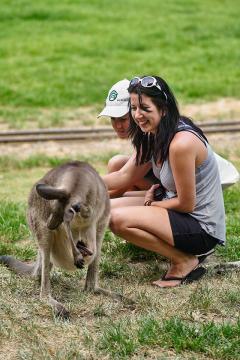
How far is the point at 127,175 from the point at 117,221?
0.54 metres

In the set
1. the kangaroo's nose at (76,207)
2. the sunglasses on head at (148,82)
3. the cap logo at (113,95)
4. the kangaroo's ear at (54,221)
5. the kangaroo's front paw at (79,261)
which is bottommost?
the kangaroo's front paw at (79,261)

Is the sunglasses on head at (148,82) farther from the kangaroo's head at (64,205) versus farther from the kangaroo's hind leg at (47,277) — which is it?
the kangaroo's hind leg at (47,277)

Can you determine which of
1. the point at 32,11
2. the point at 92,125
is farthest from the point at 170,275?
the point at 32,11

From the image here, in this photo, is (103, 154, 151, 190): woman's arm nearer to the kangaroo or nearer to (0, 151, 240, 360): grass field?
(0, 151, 240, 360): grass field

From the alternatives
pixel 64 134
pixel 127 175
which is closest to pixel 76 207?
pixel 127 175

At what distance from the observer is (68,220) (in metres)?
4.82

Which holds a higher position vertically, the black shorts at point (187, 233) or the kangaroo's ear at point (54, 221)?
the kangaroo's ear at point (54, 221)

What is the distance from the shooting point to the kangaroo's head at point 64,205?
15.6 feet

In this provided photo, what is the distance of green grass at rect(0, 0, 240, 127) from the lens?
522 inches

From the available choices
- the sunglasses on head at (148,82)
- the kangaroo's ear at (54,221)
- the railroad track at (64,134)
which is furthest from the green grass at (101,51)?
the kangaroo's ear at (54,221)

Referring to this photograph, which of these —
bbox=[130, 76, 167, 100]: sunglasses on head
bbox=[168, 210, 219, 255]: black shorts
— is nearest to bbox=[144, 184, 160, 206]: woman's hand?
bbox=[168, 210, 219, 255]: black shorts

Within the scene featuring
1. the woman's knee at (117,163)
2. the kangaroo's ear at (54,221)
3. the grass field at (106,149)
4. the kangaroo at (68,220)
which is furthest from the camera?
the woman's knee at (117,163)

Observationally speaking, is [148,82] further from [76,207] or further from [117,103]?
[76,207]

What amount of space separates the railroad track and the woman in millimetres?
4891
